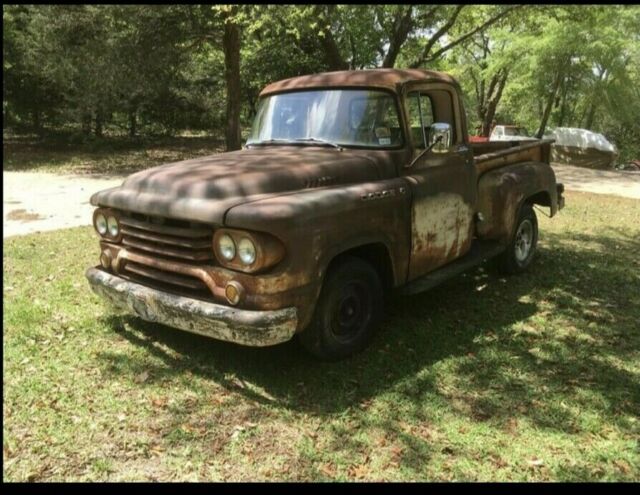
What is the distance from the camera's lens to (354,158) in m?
4.42

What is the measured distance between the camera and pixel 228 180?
12.8ft

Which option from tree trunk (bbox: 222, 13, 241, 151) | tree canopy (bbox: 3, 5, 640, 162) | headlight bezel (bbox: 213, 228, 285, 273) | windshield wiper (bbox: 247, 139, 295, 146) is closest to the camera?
headlight bezel (bbox: 213, 228, 285, 273)

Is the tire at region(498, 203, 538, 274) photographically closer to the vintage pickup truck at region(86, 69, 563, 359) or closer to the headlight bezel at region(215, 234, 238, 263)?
the vintage pickup truck at region(86, 69, 563, 359)

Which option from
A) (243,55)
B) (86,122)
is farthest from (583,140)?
(86,122)

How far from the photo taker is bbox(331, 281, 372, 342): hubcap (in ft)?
13.7

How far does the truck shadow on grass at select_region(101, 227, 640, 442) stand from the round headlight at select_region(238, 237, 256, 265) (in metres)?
0.95

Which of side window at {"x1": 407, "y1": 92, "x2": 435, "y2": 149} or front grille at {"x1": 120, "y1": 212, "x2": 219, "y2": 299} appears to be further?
side window at {"x1": 407, "y1": 92, "x2": 435, "y2": 149}

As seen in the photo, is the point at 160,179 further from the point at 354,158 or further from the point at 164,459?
the point at 164,459

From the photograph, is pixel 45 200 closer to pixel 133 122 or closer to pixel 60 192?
pixel 60 192

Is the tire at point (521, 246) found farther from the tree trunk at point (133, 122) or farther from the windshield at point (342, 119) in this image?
the tree trunk at point (133, 122)

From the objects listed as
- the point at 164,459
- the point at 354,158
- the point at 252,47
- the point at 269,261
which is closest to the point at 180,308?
the point at 269,261

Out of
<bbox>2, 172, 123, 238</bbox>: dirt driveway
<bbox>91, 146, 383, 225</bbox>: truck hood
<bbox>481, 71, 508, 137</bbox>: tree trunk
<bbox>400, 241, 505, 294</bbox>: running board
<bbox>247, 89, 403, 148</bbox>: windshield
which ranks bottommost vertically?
<bbox>2, 172, 123, 238</bbox>: dirt driveway

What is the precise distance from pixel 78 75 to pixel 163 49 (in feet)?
10.8

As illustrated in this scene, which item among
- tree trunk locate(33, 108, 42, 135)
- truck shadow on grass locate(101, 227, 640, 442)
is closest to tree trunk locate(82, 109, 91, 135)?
tree trunk locate(33, 108, 42, 135)
